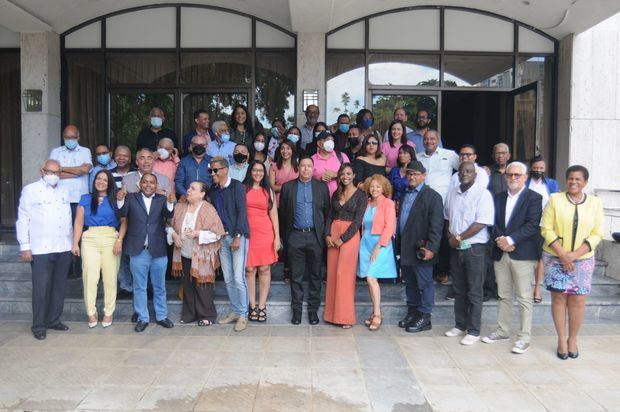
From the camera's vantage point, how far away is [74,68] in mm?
9352

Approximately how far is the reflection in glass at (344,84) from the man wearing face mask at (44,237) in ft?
15.3

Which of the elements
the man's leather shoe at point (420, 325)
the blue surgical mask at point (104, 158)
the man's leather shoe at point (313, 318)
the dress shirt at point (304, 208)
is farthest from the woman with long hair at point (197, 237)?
the man's leather shoe at point (420, 325)

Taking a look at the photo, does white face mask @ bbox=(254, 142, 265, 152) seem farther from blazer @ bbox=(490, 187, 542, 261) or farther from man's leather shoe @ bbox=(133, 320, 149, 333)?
blazer @ bbox=(490, 187, 542, 261)

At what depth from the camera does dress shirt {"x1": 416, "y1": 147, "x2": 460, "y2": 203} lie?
6.84 m

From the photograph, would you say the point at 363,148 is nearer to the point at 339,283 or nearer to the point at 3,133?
the point at 339,283

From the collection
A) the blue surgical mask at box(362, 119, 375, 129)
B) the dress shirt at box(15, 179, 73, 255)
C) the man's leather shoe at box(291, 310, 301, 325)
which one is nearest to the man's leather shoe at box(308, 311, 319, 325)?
the man's leather shoe at box(291, 310, 301, 325)

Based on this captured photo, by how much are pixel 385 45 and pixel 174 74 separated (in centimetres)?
365

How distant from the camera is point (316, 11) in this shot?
754cm

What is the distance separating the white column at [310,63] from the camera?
878cm

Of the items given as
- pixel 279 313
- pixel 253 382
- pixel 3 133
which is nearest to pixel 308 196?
pixel 279 313

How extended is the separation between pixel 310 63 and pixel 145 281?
4.52 metres

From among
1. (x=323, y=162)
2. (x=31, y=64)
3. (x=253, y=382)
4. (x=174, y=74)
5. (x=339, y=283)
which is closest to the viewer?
(x=253, y=382)

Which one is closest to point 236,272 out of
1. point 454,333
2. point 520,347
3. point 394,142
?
point 454,333

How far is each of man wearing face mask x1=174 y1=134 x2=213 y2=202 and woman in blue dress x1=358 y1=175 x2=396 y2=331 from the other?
2.05 m
